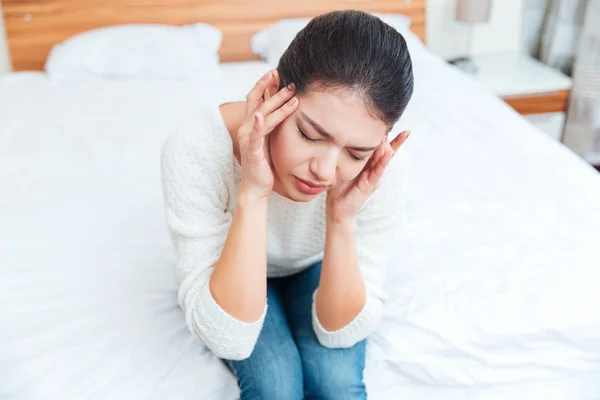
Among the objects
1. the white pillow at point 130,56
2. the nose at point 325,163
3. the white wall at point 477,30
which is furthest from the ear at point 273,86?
the white wall at point 477,30

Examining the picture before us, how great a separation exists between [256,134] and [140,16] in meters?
1.85

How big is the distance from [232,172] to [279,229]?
17cm

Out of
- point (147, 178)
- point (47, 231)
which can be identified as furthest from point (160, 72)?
point (47, 231)

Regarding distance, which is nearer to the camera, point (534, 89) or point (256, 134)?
point (256, 134)

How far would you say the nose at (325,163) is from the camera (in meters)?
0.88

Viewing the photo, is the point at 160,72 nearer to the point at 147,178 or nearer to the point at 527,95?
the point at 147,178

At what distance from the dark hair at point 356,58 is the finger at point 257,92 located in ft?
0.19

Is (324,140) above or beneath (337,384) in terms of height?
above

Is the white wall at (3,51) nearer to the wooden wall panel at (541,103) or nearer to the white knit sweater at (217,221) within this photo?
the white knit sweater at (217,221)

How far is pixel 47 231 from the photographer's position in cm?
137

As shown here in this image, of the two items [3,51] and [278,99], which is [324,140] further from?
[3,51]

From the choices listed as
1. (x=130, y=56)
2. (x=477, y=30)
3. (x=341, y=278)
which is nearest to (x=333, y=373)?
(x=341, y=278)

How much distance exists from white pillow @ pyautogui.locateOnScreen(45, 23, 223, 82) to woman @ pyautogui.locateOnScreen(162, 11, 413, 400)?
1.30 metres

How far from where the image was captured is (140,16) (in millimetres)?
2475
